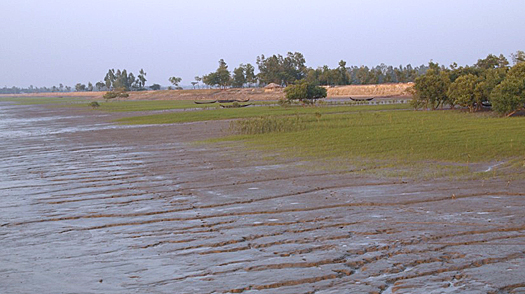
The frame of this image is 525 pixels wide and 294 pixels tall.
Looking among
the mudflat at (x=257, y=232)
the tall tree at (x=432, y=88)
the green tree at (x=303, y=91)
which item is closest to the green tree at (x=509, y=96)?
the tall tree at (x=432, y=88)

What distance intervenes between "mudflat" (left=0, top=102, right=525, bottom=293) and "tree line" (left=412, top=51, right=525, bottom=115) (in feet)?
61.5

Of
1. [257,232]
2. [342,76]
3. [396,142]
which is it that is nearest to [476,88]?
[396,142]

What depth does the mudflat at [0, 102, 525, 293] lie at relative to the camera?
7.04 m

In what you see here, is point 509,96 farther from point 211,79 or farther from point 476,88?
point 211,79

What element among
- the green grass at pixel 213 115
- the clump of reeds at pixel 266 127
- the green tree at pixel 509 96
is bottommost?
the green grass at pixel 213 115

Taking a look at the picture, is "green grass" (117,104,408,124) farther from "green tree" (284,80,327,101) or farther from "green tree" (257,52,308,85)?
"green tree" (257,52,308,85)

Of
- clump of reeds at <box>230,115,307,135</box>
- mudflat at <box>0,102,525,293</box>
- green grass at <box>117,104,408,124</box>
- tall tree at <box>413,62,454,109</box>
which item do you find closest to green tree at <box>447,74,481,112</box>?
tall tree at <box>413,62,454,109</box>

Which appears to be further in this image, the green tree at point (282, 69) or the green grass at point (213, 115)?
the green tree at point (282, 69)

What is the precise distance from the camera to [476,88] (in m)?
36.2

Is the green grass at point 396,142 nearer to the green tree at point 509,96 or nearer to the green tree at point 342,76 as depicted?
Answer: the green tree at point 509,96

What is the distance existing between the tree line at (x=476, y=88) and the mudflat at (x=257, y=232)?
738 inches

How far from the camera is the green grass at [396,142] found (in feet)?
54.7

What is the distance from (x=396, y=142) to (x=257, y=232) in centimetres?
1238

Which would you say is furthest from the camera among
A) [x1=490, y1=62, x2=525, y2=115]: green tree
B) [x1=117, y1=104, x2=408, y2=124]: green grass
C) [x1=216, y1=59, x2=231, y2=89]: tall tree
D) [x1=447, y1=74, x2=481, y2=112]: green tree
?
[x1=216, y1=59, x2=231, y2=89]: tall tree
